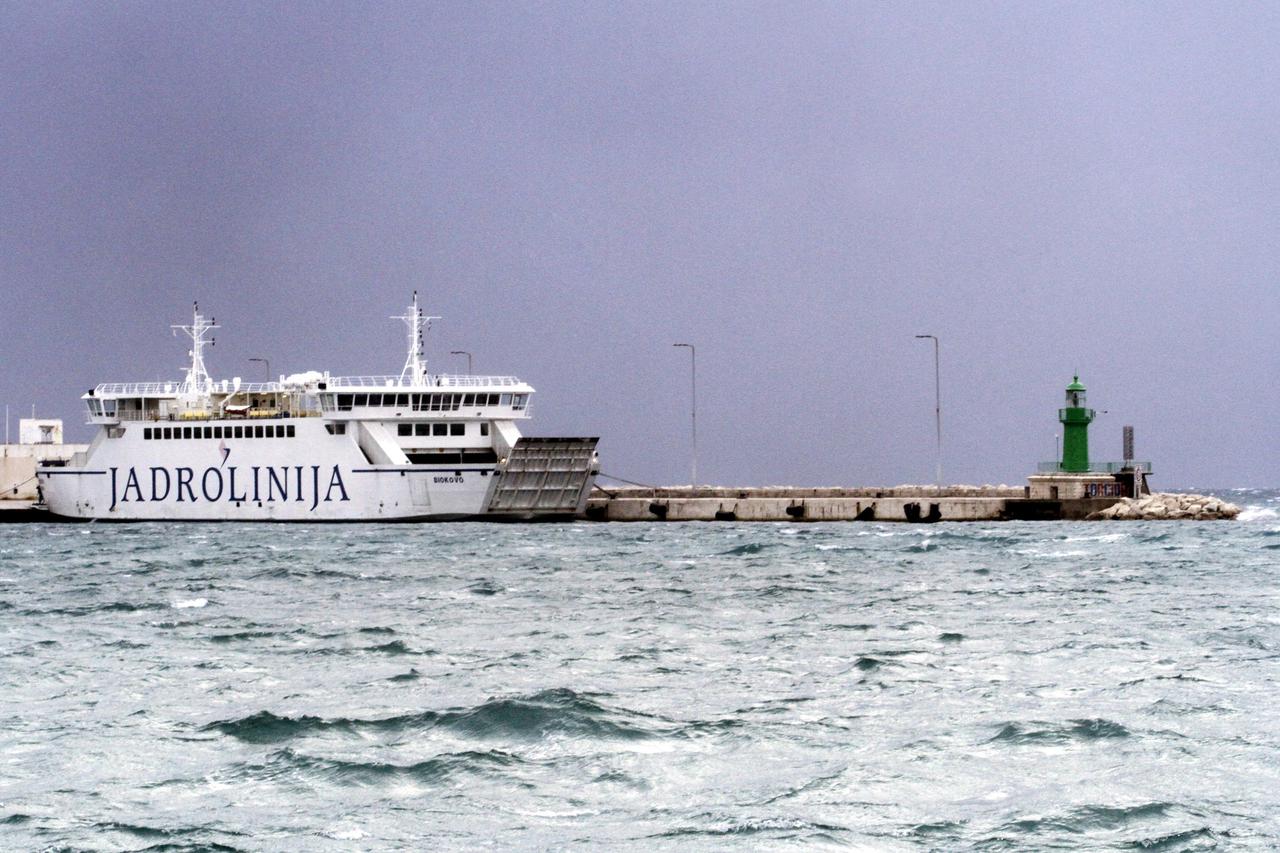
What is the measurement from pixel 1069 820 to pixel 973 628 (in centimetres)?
1091

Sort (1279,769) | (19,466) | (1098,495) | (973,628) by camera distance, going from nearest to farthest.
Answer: (1279,769) → (973,628) → (1098,495) → (19,466)

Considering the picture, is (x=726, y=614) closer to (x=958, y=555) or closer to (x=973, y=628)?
(x=973, y=628)

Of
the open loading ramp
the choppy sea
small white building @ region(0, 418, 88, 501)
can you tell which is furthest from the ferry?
the choppy sea

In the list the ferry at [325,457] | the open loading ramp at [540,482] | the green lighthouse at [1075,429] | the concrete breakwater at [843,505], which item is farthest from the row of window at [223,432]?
the green lighthouse at [1075,429]

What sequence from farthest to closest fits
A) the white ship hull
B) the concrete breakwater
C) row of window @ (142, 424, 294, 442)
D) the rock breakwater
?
row of window @ (142, 424, 294, 442), the white ship hull, the concrete breakwater, the rock breakwater

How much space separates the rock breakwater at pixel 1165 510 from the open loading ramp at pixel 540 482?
726 inches

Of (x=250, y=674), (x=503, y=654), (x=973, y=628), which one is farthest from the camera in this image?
(x=973, y=628)

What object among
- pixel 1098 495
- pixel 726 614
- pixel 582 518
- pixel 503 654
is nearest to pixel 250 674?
pixel 503 654

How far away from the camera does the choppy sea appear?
11.4 meters

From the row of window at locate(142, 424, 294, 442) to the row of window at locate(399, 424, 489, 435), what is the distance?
13.9 feet

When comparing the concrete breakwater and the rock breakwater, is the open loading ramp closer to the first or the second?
the concrete breakwater

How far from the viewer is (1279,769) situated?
41.6 feet

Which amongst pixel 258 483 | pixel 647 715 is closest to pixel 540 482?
pixel 258 483

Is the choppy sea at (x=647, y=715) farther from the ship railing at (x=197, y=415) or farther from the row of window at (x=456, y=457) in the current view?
the ship railing at (x=197, y=415)
